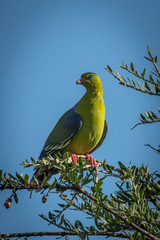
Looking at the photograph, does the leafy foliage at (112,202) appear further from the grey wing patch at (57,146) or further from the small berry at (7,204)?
the grey wing patch at (57,146)

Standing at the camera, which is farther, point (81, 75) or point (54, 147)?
point (81, 75)

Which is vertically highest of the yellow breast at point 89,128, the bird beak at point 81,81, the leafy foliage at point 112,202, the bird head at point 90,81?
the bird beak at point 81,81

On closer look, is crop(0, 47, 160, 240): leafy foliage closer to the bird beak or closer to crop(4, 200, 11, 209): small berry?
crop(4, 200, 11, 209): small berry

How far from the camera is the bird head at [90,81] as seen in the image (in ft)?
18.1

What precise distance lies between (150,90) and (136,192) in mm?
945

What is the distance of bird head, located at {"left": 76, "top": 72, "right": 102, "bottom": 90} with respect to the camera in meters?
5.51

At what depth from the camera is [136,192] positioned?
7.48 ft

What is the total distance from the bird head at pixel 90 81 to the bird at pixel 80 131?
20cm

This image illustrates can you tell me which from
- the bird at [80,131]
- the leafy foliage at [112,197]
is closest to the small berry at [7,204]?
the leafy foliage at [112,197]

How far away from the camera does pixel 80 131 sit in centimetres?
502

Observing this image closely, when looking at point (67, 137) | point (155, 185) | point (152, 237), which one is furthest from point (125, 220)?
point (67, 137)

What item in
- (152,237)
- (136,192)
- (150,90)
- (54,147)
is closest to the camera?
(152,237)

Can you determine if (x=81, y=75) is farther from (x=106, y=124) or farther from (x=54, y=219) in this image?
(x=54, y=219)

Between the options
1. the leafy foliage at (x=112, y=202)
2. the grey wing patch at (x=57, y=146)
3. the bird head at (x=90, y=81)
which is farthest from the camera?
the bird head at (x=90, y=81)
